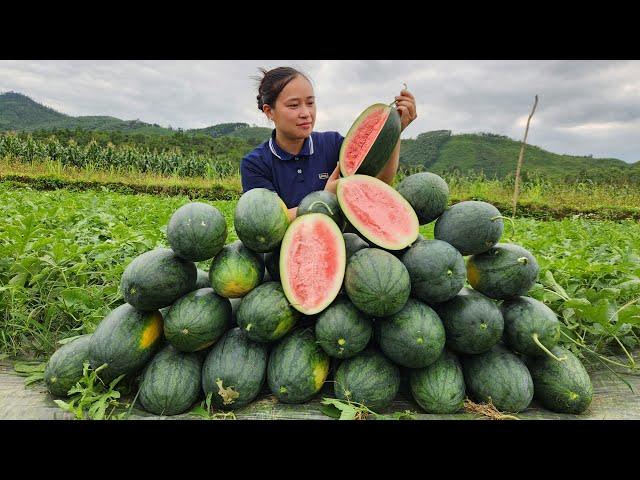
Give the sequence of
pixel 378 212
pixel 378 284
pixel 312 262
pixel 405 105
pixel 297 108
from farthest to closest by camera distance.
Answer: pixel 297 108 < pixel 405 105 < pixel 378 212 < pixel 312 262 < pixel 378 284

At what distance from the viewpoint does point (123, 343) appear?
84.1 inches

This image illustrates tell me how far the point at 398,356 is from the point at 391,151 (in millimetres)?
1327

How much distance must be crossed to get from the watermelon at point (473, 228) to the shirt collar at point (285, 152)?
175cm

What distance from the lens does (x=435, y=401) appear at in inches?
80.5

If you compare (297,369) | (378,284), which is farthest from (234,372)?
(378,284)

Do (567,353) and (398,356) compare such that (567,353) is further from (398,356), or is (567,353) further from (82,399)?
(82,399)

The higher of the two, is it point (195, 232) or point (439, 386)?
point (195, 232)

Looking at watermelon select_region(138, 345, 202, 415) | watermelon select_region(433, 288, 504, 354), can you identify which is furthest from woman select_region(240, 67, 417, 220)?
watermelon select_region(138, 345, 202, 415)

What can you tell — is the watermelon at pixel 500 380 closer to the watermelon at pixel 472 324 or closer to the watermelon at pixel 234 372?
the watermelon at pixel 472 324

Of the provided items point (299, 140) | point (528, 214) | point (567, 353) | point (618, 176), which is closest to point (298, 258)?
point (567, 353)

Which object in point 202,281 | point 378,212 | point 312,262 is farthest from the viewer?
point 202,281

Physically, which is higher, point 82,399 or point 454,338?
point 454,338

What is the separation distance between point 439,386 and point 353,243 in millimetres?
820

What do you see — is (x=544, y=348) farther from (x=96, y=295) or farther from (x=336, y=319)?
(x=96, y=295)
